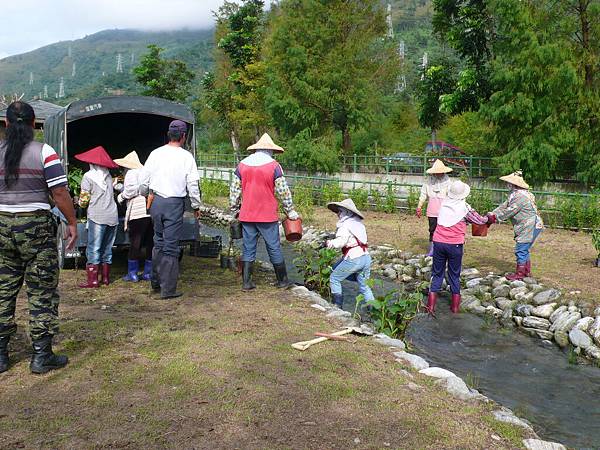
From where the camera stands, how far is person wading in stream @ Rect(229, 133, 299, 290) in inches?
270

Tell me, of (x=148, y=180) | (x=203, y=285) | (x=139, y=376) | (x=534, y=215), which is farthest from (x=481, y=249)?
(x=139, y=376)

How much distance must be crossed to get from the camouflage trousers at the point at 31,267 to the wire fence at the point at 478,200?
37.8ft

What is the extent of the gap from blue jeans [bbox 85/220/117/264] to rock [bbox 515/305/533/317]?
5826 millimetres

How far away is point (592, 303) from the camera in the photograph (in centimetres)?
746

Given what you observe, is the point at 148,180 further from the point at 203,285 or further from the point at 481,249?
the point at 481,249

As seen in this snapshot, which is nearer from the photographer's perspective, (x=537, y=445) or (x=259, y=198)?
(x=537, y=445)

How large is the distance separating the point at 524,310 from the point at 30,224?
6545 millimetres

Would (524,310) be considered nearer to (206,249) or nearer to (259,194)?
(259,194)

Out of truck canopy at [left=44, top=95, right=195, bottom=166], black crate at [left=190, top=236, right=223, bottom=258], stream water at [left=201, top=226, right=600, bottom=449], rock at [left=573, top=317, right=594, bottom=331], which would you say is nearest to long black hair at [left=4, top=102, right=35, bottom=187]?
truck canopy at [left=44, top=95, right=195, bottom=166]

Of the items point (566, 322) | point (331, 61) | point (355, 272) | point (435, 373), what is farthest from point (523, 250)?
point (331, 61)

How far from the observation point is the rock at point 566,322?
7.12 meters

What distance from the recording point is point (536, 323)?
293 inches

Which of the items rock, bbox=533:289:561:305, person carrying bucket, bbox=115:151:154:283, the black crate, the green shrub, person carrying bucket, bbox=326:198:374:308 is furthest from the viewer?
the green shrub

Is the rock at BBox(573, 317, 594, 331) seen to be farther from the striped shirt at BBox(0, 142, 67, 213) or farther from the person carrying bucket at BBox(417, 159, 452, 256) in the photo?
the striped shirt at BBox(0, 142, 67, 213)
